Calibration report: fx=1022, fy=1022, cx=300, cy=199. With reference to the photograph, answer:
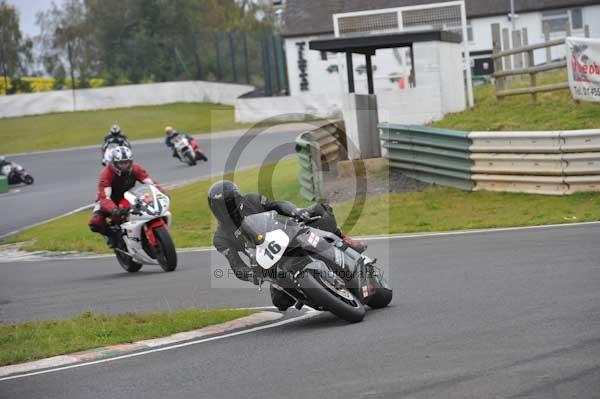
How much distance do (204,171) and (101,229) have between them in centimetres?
1677

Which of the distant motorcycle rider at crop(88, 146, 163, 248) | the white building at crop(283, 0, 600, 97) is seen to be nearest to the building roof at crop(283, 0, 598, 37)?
the white building at crop(283, 0, 600, 97)

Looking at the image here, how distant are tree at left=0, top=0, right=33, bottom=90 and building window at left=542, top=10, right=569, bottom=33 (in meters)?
41.1

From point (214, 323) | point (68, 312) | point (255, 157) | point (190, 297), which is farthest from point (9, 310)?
point (255, 157)

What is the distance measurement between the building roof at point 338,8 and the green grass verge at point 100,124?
26.8 ft

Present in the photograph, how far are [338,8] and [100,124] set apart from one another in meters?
17.6

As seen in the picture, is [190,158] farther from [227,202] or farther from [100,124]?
[227,202]

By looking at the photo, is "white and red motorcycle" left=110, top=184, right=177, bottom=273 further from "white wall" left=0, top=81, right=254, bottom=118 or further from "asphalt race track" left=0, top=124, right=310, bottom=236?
"white wall" left=0, top=81, right=254, bottom=118

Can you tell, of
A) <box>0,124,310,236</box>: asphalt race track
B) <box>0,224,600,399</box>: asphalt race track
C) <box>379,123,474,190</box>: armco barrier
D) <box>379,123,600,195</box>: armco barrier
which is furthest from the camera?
<box>0,124,310,236</box>: asphalt race track

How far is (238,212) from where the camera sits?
9.28 m

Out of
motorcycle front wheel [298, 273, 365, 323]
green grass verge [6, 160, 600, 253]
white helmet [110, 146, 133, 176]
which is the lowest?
green grass verge [6, 160, 600, 253]

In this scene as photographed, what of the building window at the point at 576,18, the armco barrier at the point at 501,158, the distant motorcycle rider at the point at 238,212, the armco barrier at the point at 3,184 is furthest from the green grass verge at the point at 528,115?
the building window at the point at 576,18

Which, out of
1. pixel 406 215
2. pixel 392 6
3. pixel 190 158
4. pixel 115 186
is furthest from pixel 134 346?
pixel 392 6

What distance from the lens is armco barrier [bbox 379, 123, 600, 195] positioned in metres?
16.4

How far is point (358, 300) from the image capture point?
364 inches
